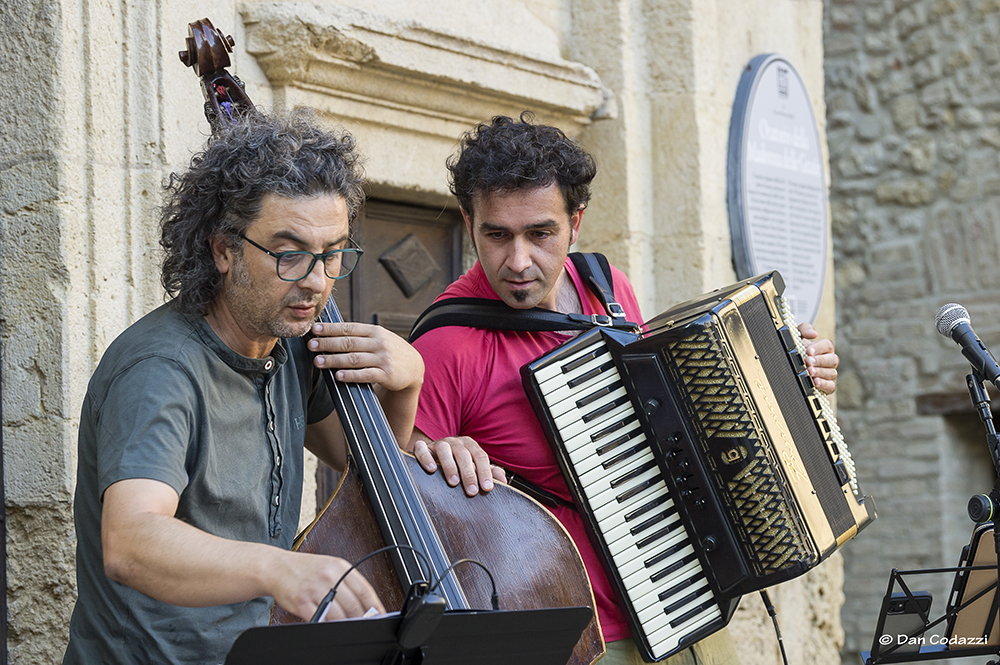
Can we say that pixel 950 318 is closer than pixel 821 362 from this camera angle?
Yes

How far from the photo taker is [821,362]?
249 centimetres

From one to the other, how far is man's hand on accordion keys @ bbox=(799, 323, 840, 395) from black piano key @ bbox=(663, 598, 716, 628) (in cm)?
55

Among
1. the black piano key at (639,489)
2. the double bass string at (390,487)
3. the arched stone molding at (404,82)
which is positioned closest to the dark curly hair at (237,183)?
the double bass string at (390,487)

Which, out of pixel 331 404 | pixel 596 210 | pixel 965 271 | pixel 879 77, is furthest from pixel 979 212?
pixel 331 404

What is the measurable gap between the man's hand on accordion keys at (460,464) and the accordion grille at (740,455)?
45cm

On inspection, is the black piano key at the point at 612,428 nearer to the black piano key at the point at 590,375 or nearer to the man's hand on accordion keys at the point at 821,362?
the black piano key at the point at 590,375

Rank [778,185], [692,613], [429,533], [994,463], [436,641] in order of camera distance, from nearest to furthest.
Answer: [436,641] < [429,533] < [994,463] < [692,613] < [778,185]

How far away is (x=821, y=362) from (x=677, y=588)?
2.04ft

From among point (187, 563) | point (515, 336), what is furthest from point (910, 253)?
point (187, 563)

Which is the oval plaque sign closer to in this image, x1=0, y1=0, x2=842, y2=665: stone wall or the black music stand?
x1=0, y1=0, x2=842, y2=665: stone wall

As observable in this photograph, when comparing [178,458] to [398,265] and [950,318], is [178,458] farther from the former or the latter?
[398,265]

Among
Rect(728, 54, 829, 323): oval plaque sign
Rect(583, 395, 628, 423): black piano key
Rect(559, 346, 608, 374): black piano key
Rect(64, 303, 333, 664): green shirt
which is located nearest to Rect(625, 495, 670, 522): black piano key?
Rect(583, 395, 628, 423): black piano key

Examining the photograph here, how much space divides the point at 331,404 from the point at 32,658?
110 cm

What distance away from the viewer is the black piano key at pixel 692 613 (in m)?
2.25
